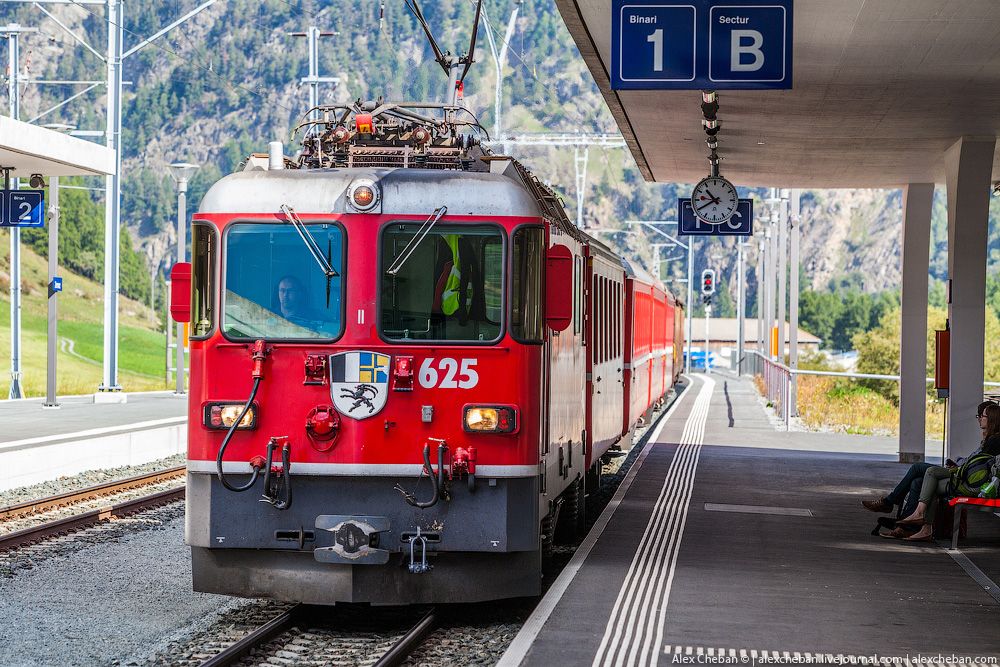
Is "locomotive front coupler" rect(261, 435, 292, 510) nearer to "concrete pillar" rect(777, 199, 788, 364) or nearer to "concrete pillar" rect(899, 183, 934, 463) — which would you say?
"concrete pillar" rect(899, 183, 934, 463)

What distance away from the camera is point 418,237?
8641 mm

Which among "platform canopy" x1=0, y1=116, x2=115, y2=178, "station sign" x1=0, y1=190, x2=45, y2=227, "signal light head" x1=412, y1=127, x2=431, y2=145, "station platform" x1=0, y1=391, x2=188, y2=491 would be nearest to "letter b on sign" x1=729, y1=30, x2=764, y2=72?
"signal light head" x1=412, y1=127, x2=431, y2=145

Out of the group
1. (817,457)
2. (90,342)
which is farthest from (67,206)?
(817,457)

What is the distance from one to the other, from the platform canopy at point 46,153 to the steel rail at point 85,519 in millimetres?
6429

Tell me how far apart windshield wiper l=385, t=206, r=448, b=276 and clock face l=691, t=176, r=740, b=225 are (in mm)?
11751

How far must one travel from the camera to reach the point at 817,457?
22172 millimetres

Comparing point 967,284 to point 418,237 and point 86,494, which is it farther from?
A: point 86,494

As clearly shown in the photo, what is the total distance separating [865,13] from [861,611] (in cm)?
469

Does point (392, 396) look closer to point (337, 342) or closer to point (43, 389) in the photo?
point (337, 342)

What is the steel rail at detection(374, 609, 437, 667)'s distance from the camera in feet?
25.3

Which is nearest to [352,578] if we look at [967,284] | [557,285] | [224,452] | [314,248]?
[224,452]

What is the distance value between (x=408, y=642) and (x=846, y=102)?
29.2 feet

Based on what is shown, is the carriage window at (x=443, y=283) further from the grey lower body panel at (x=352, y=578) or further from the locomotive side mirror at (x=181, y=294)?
the grey lower body panel at (x=352, y=578)

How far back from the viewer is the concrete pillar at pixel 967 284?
16.7 m
